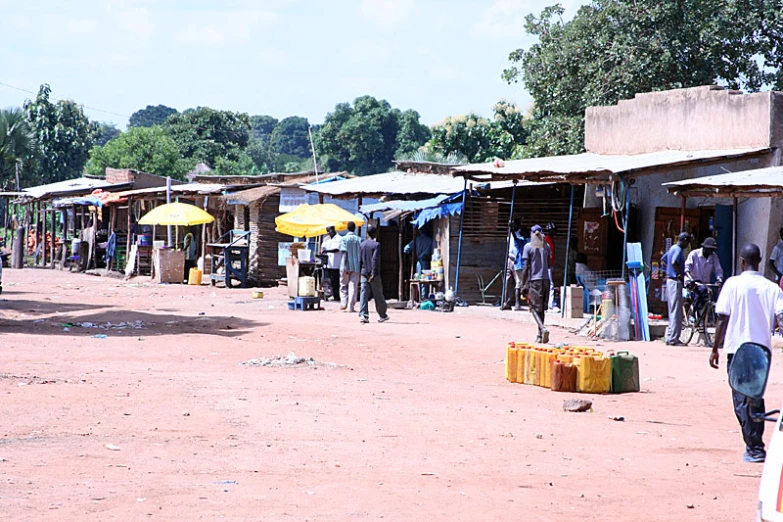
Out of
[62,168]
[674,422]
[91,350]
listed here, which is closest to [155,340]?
[91,350]

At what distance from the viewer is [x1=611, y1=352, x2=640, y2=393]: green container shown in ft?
39.1

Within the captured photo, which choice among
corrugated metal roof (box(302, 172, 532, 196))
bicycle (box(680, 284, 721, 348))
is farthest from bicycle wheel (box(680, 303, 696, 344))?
corrugated metal roof (box(302, 172, 532, 196))

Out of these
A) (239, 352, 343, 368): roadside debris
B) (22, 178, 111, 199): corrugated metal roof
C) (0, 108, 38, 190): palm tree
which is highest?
(0, 108, 38, 190): palm tree

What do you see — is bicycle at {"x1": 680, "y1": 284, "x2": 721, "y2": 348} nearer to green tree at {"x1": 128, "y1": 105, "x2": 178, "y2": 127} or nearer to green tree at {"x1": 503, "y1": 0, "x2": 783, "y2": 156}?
green tree at {"x1": 503, "y1": 0, "x2": 783, "y2": 156}

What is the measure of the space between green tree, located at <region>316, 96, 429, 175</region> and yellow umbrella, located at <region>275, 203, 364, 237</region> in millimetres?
54537

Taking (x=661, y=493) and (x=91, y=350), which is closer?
(x=661, y=493)

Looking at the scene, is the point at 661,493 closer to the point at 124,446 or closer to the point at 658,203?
the point at 124,446

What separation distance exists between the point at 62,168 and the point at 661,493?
60502 mm

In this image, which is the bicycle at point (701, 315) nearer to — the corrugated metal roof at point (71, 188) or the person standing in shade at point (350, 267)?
the person standing in shade at point (350, 267)

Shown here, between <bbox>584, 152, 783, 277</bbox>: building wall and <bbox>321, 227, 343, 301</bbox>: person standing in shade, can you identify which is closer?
<bbox>584, 152, 783, 277</bbox>: building wall

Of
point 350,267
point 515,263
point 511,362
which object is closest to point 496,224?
point 515,263

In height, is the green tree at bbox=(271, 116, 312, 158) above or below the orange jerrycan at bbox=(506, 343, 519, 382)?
above

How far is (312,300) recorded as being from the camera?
22.9 metres

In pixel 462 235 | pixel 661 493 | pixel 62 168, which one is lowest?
pixel 661 493
